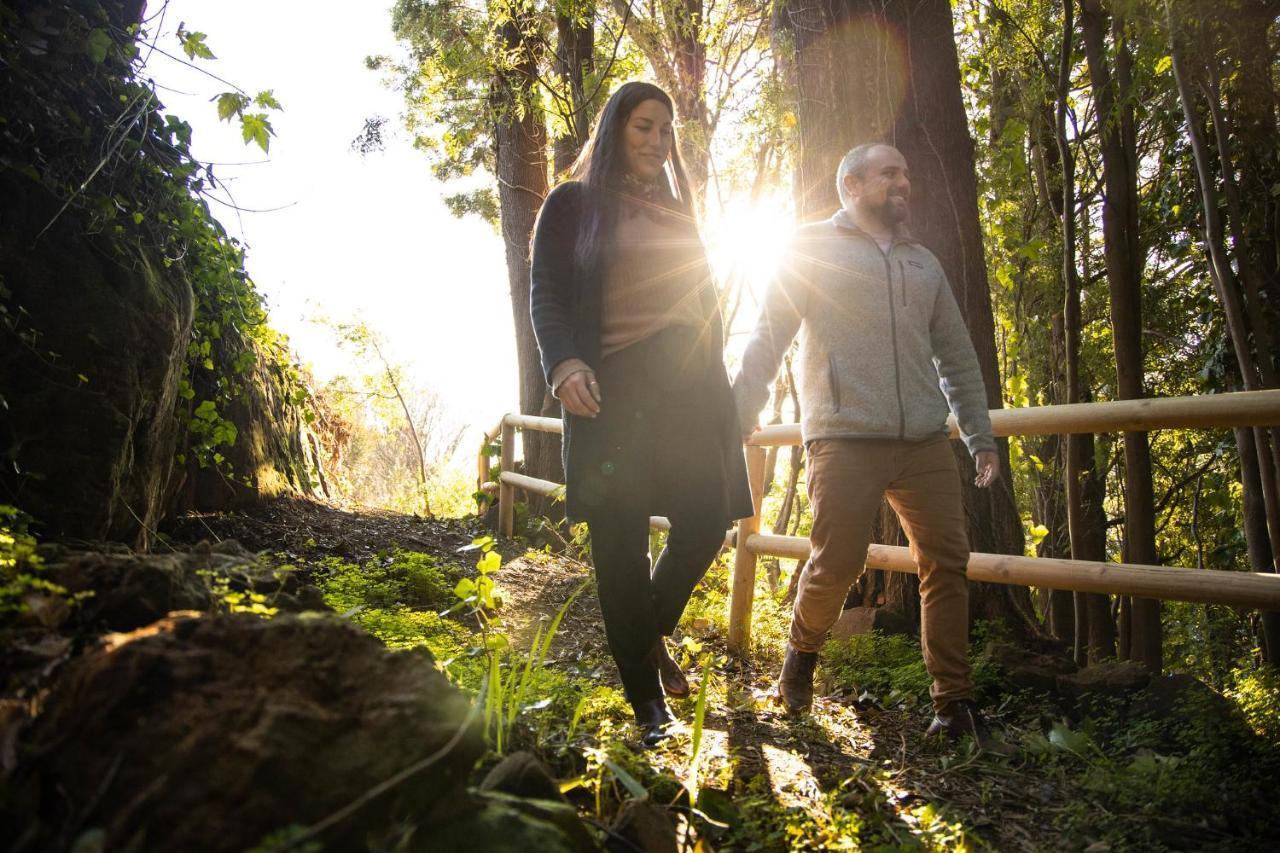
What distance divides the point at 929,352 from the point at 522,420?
432 cm

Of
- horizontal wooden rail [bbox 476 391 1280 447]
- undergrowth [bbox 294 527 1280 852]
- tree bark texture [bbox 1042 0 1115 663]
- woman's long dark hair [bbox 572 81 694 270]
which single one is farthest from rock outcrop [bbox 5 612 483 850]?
tree bark texture [bbox 1042 0 1115 663]

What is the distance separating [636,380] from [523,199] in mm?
5628

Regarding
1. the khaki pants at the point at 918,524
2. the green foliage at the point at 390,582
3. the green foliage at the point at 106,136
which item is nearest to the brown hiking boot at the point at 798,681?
the khaki pants at the point at 918,524

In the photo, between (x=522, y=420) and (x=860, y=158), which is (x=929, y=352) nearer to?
(x=860, y=158)

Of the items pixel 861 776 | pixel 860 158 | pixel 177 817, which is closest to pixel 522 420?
pixel 860 158

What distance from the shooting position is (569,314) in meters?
2.47

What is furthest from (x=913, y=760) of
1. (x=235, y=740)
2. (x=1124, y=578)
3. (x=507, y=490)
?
(x=507, y=490)

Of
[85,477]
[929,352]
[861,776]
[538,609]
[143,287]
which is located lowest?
[861,776]

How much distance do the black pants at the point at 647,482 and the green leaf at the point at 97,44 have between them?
206 centimetres

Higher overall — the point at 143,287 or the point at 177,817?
the point at 143,287

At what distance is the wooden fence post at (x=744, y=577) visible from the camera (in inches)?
155

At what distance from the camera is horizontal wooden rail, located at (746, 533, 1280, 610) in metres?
2.27

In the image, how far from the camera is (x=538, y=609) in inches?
188

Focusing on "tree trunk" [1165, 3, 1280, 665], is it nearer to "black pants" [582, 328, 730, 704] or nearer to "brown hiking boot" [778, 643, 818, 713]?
"brown hiking boot" [778, 643, 818, 713]
